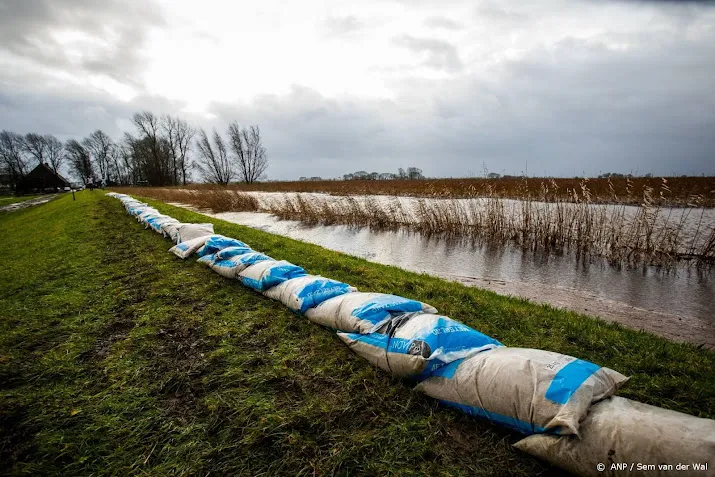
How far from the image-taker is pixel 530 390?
1.66 metres

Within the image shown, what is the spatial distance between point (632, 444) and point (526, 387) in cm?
44

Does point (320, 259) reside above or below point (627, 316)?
above

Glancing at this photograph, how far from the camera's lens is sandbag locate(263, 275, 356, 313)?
3.16m

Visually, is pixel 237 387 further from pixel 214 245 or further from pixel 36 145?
pixel 36 145

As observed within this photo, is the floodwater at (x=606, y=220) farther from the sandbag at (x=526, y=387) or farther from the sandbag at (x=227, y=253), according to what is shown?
the sandbag at (x=526, y=387)

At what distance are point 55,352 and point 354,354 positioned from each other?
2.52 meters

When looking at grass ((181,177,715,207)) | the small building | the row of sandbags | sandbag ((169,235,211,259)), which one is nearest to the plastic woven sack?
sandbag ((169,235,211,259))

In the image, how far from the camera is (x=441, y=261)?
275 inches

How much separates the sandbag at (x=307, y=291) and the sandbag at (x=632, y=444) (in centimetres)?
202

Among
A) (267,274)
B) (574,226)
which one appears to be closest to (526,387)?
(267,274)

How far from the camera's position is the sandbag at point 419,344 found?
2031 mm

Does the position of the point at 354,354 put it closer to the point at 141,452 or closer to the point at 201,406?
the point at 201,406

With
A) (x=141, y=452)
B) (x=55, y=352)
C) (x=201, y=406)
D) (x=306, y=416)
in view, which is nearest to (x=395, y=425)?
(x=306, y=416)

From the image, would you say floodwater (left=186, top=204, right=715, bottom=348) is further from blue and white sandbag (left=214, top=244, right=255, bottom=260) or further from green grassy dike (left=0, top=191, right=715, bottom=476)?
blue and white sandbag (left=214, top=244, right=255, bottom=260)
